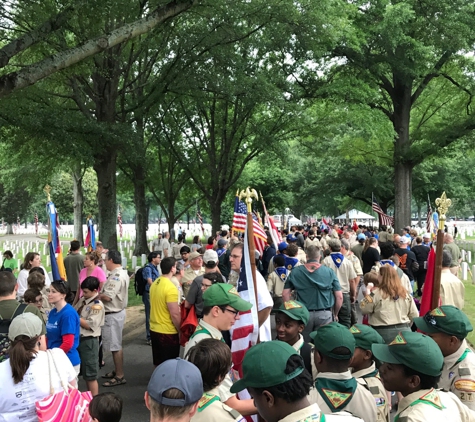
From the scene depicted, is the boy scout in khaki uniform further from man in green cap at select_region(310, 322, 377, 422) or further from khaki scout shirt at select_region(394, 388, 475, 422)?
khaki scout shirt at select_region(394, 388, 475, 422)

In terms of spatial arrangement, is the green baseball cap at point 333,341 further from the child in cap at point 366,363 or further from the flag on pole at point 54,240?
the flag on pole at point 54,240

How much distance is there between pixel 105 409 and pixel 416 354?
1983mm

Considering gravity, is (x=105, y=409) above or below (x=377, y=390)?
above

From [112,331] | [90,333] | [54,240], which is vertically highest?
[54,240]

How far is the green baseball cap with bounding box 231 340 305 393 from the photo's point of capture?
2.39 meters

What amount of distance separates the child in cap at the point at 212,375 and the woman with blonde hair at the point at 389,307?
3.36m

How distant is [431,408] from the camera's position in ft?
8.90

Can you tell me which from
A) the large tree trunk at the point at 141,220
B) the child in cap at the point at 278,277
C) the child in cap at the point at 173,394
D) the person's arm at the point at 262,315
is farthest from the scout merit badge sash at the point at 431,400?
the large tree trunk at the point at 141,220

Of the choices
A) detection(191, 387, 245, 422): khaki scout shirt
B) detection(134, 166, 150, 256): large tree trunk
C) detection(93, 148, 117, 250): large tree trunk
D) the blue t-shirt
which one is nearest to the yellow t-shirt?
the blue t-shirt

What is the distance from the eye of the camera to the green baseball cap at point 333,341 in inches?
130

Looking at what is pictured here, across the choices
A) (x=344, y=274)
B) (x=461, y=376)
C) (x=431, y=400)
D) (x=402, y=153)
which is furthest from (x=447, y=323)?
(x=402, y=153)

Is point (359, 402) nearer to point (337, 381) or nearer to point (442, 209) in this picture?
point (337, 381)

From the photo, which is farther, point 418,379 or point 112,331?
point 112,331

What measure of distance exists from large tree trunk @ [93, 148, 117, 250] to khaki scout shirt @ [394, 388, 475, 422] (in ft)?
47.9
